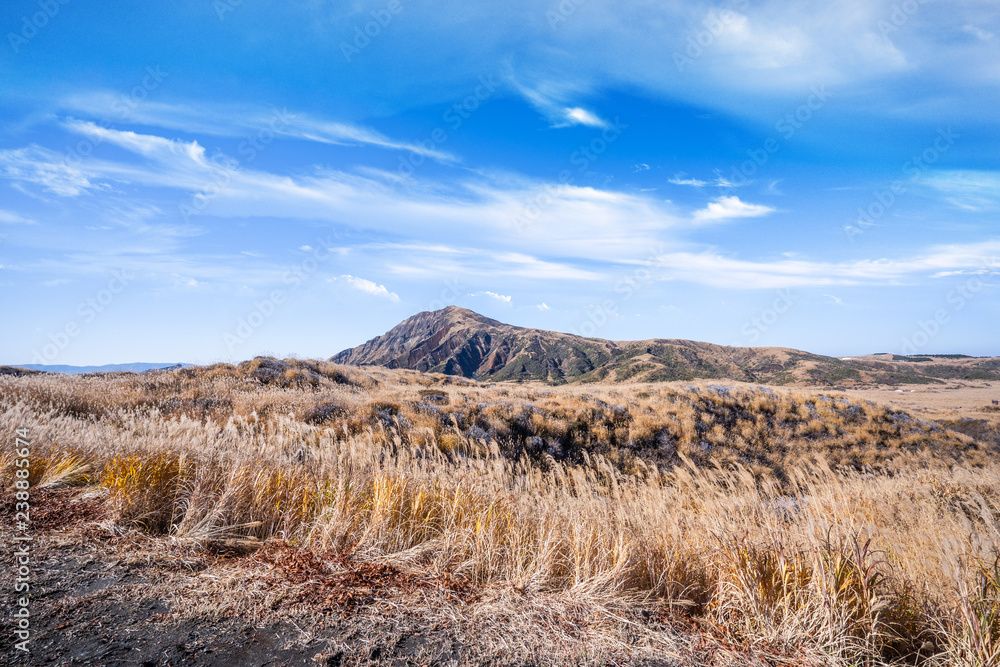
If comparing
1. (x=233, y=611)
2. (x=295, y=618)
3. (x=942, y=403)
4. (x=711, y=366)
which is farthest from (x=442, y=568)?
(x=711, y=366)

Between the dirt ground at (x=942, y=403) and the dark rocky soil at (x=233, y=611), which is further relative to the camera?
the dirt ground at (x=942, y=403)

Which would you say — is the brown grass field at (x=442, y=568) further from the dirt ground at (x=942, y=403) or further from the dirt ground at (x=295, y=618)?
the dirt ground at (x=942, y=403)

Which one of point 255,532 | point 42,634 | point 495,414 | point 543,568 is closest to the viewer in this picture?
point 42,634

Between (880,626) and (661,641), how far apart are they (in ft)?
5.34

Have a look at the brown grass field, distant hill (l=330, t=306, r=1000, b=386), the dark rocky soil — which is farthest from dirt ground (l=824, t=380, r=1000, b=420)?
distant hill (l=330, t=306, r=1000, b=386)

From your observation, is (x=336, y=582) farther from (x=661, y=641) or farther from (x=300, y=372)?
(x=300, y=372)

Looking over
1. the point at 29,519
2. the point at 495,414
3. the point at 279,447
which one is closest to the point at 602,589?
the point at 279,447

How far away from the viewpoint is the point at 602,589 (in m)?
3.62

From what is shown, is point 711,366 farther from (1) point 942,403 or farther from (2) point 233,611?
(2) point 233,611

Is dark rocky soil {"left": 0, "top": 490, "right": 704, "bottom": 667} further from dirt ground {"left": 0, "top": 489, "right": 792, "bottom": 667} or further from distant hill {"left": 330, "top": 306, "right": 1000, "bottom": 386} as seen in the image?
distant hill {"left": 330, "top": 306, "right": 1000, "bottom": 386}

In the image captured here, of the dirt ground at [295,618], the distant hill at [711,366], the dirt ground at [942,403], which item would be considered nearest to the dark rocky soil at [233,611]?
the dirt ground at [295,618]

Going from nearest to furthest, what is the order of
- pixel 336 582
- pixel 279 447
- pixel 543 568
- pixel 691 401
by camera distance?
1. pixel 336 582
2. pixel 543 568
3. pixel 279 447
4. pixel 691 401

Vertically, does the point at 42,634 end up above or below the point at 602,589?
above

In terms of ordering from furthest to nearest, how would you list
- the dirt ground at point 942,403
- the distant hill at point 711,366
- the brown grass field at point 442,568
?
the distant hill at point 711,366, the dirt ground at point 942,403, the brown grass field at point 442,568
